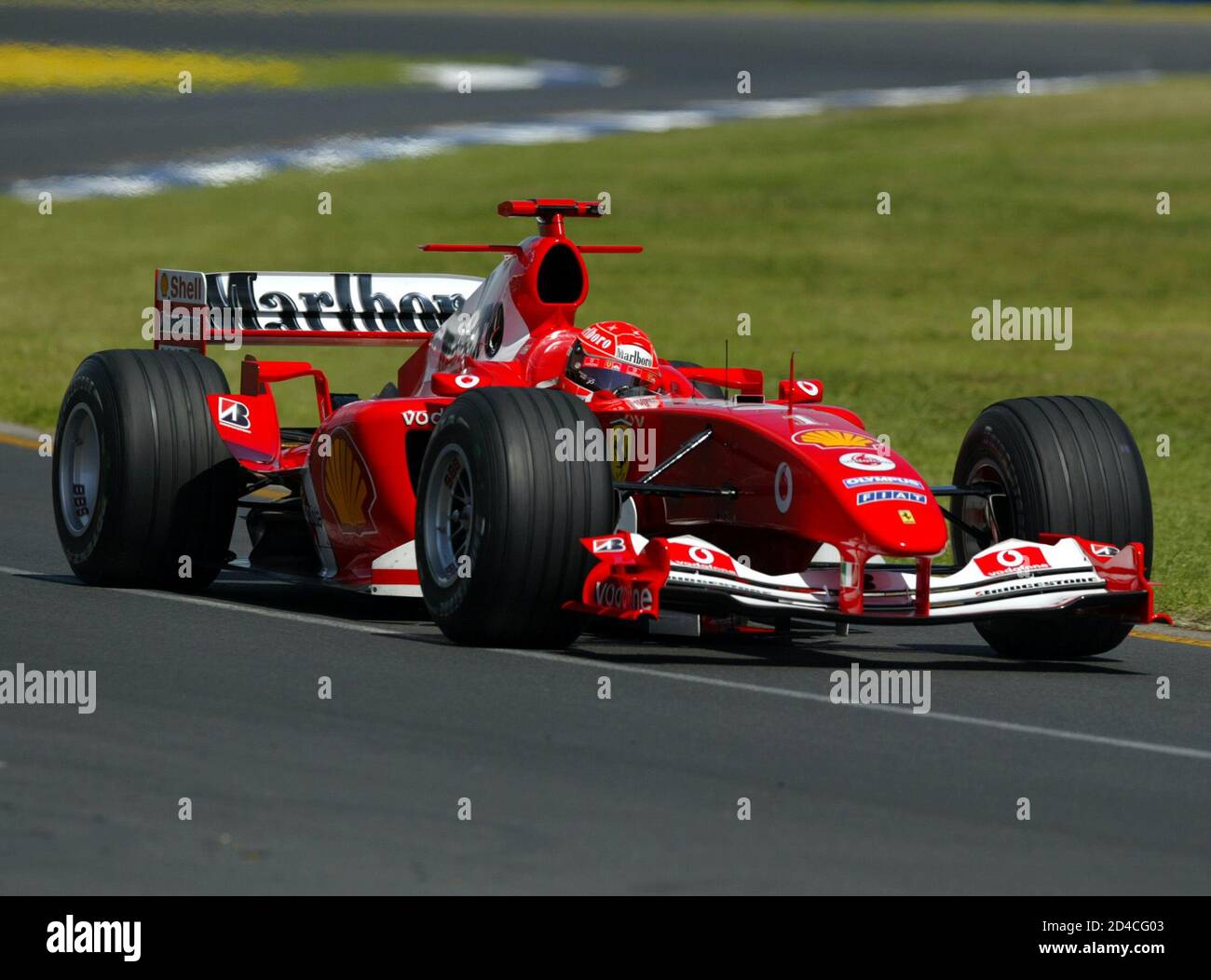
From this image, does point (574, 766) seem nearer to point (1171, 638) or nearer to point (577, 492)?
point (577, 492)

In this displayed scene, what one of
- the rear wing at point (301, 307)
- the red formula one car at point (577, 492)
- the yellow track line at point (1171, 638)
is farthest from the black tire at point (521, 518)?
the rear wing at point (301, 307)

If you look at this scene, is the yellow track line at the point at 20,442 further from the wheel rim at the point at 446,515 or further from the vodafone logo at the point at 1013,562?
the vodafone logo at the point at 1013,562

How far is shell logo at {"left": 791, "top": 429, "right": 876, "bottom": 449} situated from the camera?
962 cm

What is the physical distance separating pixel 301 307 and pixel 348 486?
2354mm

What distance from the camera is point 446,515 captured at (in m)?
10.1

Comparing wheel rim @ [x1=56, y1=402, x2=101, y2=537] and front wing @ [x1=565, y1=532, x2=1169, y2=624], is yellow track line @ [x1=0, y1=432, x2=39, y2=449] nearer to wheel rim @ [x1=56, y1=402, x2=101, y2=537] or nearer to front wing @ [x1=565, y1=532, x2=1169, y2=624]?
wheel rim @ [x1=56, y1=402, x2=101, y2=537]

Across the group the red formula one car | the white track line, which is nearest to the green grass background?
the red formula one car

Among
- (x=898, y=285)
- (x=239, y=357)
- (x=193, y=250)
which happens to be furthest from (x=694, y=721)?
(x=193, y=250)

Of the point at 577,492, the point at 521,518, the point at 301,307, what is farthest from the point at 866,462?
the point at 301,307

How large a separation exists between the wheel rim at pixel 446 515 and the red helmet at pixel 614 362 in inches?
38.2

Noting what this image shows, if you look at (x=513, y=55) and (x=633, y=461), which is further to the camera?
(x=513, y=55)

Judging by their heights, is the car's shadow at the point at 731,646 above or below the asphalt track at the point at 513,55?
below

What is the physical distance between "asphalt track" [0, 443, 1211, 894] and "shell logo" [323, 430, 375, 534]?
0.45 m

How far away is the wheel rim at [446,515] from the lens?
991cm
